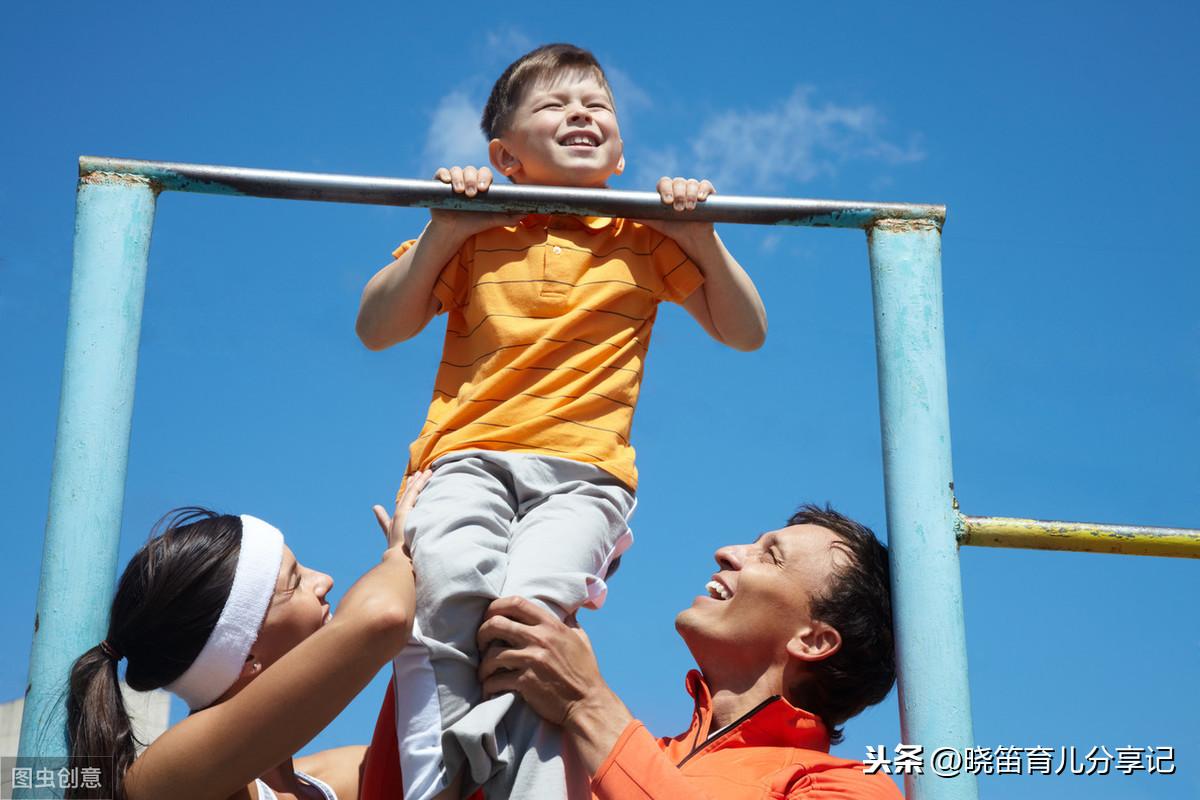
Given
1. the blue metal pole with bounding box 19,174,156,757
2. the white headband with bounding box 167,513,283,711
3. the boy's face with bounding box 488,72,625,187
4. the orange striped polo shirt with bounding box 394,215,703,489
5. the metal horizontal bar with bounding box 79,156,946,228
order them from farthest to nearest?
the boy's face with bounding box 488,72,625,187 < the orange striped polo shirt with bounding box 394,215,703,489 < the white headband with bounding box 167,513,283,711 < the metal horizontal bar with bounding box 79,156,946,228 < the blue metal pole with bounding box 19,174,156,757

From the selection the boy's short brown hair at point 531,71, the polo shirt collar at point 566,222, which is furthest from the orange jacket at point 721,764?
the boy's short brown hair at point 531,71

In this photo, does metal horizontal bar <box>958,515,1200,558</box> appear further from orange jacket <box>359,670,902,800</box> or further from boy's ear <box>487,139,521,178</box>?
boy's ear <box>487,139,521,178</box>

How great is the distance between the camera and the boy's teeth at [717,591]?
Result: 2.95m

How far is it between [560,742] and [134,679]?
0.75 m

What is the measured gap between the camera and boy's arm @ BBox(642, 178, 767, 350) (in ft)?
8.52

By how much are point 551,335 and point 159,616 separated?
877 millimetres

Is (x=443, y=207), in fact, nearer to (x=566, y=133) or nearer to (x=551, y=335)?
(x=551, y=335)

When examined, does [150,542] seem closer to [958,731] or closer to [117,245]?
[117,245]

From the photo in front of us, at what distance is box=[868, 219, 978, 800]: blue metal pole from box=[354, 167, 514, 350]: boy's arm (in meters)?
0.81

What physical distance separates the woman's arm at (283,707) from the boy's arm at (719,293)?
96 cm

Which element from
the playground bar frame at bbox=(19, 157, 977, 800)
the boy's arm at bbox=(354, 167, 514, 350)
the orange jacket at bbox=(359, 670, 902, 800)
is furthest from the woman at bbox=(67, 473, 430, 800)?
the boy's arm at bbox=(354, 167, 514, 350)

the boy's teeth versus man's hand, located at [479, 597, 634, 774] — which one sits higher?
the boy's teeth

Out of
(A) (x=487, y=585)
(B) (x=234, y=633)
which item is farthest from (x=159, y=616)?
(A) (x=487, y=585)

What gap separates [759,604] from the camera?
9.55ft
